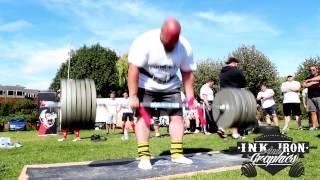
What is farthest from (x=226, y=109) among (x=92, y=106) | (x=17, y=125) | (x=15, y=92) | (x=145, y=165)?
(x=15, y=92)

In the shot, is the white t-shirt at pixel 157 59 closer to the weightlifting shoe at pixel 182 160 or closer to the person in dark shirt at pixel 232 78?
the weightlifting shoe at pixel 182 160

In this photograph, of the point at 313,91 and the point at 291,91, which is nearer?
the point at 313,91

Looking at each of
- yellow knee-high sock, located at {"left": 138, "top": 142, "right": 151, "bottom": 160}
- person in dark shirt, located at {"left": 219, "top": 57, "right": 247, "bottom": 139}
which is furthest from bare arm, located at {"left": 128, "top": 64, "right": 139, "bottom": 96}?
person in dark shirt, located at {"left": 219, "top": 57, "right": 247, "bottom": 139}

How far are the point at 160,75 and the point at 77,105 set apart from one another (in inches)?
50.4

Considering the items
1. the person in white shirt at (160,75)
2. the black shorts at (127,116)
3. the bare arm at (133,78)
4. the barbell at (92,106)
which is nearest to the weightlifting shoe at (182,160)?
the person in white shirt at (160,75)

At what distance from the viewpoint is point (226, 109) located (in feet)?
22.2

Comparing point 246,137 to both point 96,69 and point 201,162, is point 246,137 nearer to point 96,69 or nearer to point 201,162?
point 201,162

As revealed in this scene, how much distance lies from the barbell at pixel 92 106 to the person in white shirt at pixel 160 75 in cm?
18

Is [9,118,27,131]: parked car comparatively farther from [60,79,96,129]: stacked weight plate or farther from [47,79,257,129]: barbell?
[60,79,96,129]: stacked weight plate

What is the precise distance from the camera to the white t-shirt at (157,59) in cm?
613

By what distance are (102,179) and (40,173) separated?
1.11 meters

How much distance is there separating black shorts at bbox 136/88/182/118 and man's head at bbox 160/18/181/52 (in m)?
0.80

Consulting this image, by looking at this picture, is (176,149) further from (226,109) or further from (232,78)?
(232,78)

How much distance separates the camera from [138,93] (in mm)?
6438
